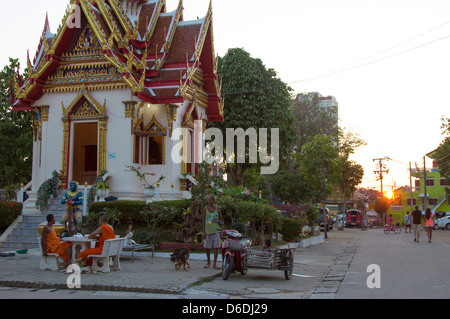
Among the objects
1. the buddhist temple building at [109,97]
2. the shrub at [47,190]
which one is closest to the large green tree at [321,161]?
the buddhist temple building at [109,97]

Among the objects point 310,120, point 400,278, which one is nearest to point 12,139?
point 400,278

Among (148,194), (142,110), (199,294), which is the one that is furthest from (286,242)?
(199,294)

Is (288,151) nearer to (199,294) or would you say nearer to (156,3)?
(156,3)

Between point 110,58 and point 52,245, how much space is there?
8.59m

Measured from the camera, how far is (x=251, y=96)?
2823cm

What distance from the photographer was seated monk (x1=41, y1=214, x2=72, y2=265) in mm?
10680

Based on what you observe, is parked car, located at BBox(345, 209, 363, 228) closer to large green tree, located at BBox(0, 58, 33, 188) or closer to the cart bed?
large green tree, located at BBox(0, 58, 33, 188)

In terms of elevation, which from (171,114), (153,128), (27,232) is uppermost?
(171,114)

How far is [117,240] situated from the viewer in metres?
10.6

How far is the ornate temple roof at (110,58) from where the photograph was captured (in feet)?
58.2

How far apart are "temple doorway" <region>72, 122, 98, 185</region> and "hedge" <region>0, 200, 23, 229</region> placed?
3.42 metres

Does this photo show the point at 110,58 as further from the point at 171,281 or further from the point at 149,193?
the point at 171,281

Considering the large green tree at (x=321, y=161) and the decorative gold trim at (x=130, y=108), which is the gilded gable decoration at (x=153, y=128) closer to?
the decorative gold trim at (x=130, y=108)

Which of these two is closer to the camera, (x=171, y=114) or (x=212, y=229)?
(x=212, y=229)
